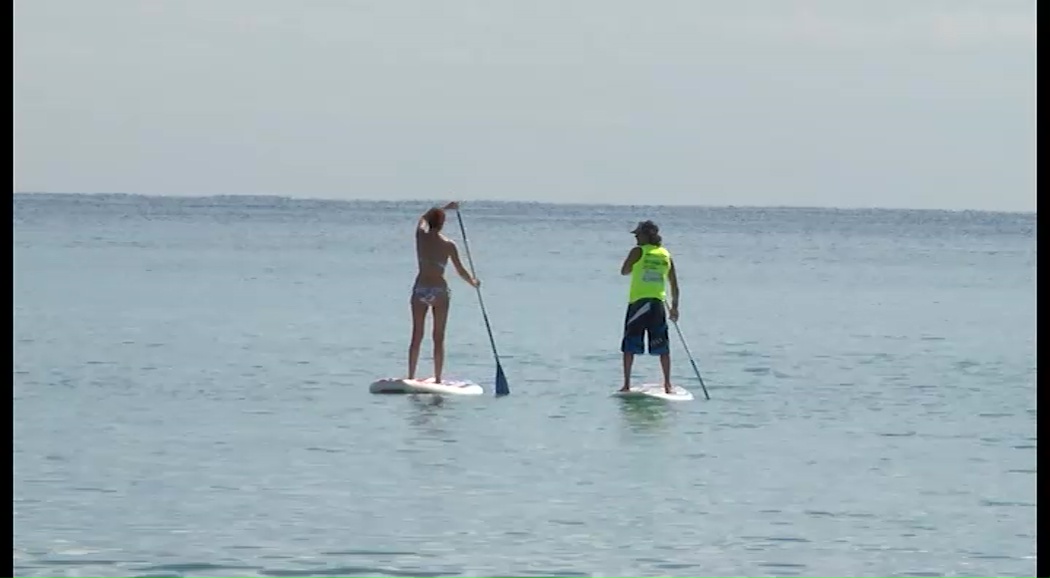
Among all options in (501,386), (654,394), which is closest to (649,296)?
(654,394)

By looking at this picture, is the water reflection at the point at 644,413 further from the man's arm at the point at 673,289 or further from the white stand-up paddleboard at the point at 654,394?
the man's arm at the point at 673,289

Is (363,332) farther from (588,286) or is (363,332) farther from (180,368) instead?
(588,286)

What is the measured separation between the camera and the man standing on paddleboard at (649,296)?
15.1 meters

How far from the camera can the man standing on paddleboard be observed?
15.1m

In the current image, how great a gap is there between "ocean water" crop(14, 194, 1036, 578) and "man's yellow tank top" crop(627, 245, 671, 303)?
33.4 inches

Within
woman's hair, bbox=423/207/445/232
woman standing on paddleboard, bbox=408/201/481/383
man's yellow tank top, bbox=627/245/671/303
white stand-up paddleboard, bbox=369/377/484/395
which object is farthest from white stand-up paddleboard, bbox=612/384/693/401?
woman's hair, bbox=423/207/445/232

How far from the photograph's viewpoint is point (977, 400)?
1617cm

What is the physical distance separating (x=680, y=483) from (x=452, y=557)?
2619mm

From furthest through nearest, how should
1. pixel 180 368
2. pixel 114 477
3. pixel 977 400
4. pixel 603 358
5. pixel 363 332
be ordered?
pixel 363 332 < pixel 603 358 < pixel 180 368 < pixel 977 400 < pixel 114 477

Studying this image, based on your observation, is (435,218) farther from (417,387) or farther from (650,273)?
(650,273)

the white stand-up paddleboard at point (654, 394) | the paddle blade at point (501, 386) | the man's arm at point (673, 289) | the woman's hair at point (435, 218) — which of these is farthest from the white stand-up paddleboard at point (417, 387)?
the man's arm at point (673, 289)

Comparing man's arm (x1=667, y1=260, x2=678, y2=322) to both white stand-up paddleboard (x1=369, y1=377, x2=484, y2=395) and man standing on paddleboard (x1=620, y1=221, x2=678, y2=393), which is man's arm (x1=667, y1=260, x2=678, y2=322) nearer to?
man standing on paddleboard (x1=620, y1=221, x2=678, y2=393)

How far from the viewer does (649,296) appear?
1528 centimetres

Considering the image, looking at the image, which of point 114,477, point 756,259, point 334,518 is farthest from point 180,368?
point 756,259
